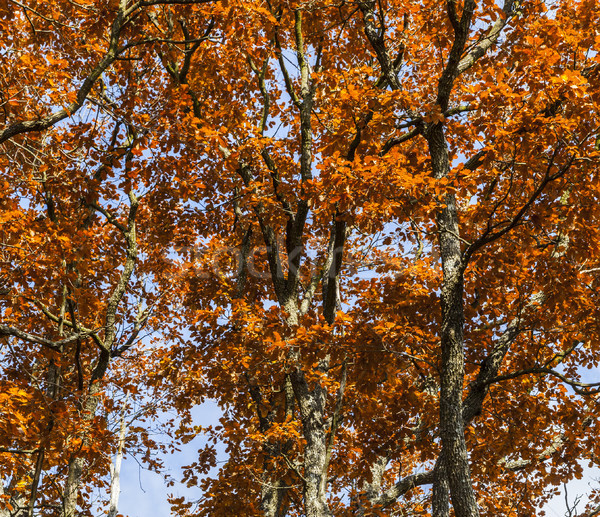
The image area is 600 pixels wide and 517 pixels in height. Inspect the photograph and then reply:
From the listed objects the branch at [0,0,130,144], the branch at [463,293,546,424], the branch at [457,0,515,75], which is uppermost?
the branch at [457,0,515,75]

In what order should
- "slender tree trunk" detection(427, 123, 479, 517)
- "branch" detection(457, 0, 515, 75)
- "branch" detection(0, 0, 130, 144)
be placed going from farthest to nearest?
"branch" detection(457, 0, 515, 75), "slender tree trunk" detection(427, 123, 479, 517), "branch" detection(0, 0, 130, 144)

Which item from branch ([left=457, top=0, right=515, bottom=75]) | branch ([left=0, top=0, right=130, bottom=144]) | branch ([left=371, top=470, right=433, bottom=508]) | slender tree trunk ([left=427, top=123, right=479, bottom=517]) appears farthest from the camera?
branch ([left=371, top=470, right=433, bottom=508])

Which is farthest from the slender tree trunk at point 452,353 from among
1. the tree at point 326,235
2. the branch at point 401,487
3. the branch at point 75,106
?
the branch at point 75,106

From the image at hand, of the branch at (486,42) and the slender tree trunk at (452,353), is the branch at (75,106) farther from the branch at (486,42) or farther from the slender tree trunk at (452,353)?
the branch at (486,42)

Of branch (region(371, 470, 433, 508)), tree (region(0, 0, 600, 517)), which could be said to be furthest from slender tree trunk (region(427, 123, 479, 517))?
branch (region(371, 470, 433, 508))

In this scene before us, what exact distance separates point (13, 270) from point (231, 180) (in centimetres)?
619

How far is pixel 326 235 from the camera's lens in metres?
14.6

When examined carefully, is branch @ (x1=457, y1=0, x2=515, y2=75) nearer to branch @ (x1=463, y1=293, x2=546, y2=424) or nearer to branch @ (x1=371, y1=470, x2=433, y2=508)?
branch @ (x1=463, y1=293, x2=546, y2=424)

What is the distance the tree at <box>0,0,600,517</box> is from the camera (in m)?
7.36

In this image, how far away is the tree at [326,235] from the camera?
7355 mm

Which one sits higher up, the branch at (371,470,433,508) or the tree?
the tree

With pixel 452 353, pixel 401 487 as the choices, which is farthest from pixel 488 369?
pixel 401 487

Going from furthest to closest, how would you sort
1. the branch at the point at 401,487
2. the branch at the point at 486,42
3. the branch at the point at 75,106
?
1. the branch at the point at 401,487
2. the branch at the point at 486,42
3. the branch at the point at 75,106

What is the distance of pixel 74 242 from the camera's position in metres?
8.03
